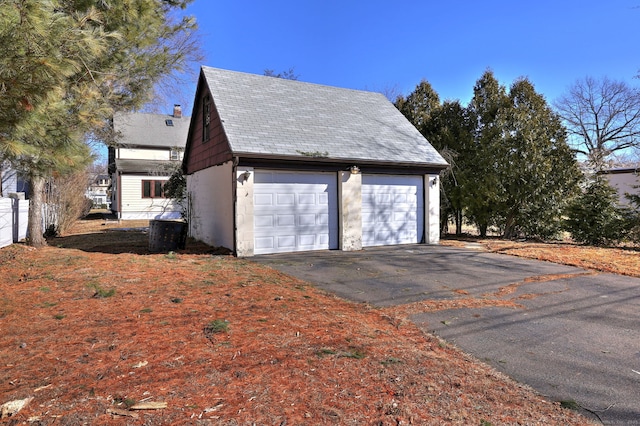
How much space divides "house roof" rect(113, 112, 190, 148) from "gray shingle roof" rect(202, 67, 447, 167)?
52.4 ft

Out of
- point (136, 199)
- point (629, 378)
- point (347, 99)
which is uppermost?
point (347, 99)

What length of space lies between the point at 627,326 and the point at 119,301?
21.4 feet

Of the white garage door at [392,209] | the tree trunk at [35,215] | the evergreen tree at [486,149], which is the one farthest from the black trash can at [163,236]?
the evergreen tree at [486,149]

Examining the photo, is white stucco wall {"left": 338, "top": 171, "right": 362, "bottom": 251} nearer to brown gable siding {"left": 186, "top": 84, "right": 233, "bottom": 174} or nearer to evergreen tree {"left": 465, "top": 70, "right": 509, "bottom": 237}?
brown gable siding {"left": 186, "top": 84, "right": 233, "bottom": 174}

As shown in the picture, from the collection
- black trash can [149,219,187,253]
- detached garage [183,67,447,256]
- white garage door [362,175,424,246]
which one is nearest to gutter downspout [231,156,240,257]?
detached garage [183,67,447,256]

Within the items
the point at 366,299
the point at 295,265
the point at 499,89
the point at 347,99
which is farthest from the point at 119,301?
the point at 499,89

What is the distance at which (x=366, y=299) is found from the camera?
19.2 feet

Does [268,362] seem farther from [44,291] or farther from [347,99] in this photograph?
[347,99]

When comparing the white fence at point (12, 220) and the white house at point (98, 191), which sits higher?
the white house at point (98, 191)

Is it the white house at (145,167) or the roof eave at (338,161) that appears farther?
the white house at (145,167)

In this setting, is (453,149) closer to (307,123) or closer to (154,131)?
(307,123)

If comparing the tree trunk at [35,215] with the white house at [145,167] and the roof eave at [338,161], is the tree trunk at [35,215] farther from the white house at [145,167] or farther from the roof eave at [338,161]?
the white house at [145,167]

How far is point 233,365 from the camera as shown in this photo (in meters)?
3.21

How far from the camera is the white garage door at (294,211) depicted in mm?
10047
